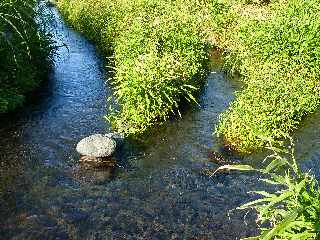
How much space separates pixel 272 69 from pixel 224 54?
6.21 metres

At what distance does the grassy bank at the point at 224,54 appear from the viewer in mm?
16000

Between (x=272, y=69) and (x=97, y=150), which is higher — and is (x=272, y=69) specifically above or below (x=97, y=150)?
above

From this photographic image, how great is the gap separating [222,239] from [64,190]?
454 centimetres

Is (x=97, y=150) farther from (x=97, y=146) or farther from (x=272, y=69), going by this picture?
(x=272, y=69)

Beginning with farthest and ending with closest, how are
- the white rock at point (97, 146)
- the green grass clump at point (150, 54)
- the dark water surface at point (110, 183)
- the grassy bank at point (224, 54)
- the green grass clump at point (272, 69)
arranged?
the green grass clump at point (150, 54) → the grassy bank at point (224, 54) → the green grass clump at point (272, 69) → the white rock at point (97, 146) → the dark water surface at point (110, 183)

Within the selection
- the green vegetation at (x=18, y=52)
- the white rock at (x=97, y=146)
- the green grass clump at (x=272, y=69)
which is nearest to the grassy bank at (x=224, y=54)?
the green grass clump at (x=272, y=69)

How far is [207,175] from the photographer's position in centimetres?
1384

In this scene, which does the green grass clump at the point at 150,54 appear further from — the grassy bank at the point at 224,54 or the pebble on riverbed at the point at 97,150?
the pebble on riverbed at the point at 97,150

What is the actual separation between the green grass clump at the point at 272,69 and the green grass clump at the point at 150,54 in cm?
195

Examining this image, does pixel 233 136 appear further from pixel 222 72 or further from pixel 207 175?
pixel 222 72

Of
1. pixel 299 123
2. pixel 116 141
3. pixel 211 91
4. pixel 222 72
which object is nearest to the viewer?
pixel 116 141

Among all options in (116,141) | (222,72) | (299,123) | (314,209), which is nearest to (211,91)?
(222,72)

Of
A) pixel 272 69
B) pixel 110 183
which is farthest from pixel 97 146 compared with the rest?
pixel 272 69

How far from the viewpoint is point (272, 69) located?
61.3ft
